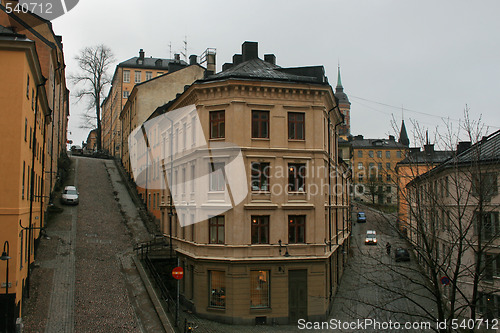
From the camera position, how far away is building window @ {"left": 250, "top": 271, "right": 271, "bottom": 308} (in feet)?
74.1

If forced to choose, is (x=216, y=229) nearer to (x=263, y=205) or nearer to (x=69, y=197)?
(x=263, y=205)

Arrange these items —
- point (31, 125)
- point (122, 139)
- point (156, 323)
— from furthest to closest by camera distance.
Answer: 1. point (122, 139)
2. point (31, 125)
3. point (156, 323)

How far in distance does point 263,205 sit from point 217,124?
5.28 m

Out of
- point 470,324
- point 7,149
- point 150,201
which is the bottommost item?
point 470,324

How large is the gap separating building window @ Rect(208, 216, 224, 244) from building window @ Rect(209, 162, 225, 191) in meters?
1.70

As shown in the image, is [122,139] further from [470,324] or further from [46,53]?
[470,324]

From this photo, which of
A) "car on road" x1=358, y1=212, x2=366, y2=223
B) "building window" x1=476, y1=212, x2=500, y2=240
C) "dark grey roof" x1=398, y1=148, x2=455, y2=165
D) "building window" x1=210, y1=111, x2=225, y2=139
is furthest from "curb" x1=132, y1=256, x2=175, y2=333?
"car on road" x1=358, y1=212, x2=366, y2=223

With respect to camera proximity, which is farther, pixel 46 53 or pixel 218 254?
pixel 46 53

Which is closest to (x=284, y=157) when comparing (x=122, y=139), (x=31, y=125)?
(x=31, y=125)

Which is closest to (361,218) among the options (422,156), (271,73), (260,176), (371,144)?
(371,144)

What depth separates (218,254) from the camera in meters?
23.1

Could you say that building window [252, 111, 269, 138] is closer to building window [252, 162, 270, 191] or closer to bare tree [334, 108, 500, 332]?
building window [252, 162, 270, 191]

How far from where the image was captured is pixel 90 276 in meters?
24.0

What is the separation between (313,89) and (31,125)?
49.7 ft
